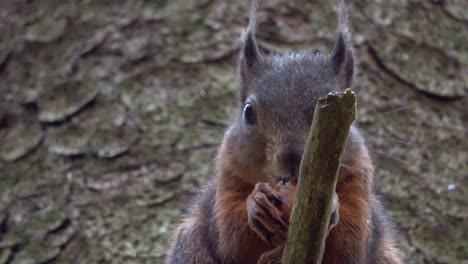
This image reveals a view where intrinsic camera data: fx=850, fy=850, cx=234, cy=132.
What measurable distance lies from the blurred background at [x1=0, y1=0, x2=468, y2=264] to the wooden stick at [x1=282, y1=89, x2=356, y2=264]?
1.37 meters

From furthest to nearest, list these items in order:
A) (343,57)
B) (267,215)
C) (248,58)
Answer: (248,58) < (343,57) < (267,215)

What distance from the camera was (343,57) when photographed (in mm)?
2484

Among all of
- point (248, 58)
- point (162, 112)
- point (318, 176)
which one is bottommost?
point (162, 112)

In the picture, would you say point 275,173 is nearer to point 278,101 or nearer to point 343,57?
point 278,101

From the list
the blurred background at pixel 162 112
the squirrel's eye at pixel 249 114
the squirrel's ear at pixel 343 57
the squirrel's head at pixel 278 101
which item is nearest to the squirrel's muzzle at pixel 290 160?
the squirrel's head at pixel 278 101

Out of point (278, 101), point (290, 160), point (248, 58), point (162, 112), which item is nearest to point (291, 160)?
point (290, 160)

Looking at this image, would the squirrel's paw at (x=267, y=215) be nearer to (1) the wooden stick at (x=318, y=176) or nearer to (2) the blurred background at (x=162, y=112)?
(1) the wooden stick at (x=318, y=176)

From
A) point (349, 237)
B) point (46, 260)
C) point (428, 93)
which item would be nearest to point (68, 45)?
point (46, 260)

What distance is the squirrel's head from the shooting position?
215 centimetres

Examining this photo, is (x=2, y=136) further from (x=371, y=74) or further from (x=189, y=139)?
(x=371, y=74)

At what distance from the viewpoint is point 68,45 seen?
11.6 ft

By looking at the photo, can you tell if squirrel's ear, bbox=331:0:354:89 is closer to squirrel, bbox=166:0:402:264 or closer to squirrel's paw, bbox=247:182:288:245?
squirrel, bbox=166:0:402:264

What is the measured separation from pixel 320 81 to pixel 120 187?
3.73ft

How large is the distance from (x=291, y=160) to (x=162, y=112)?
4.46 feet
